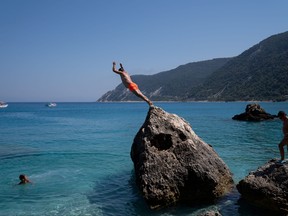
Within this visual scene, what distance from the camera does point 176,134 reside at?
14164 millimetres

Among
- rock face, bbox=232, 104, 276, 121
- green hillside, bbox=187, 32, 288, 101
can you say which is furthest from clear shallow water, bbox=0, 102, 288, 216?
green hillside, bbox=187, 32, 288, 101

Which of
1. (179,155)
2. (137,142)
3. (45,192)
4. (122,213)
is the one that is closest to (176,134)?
(179,155)

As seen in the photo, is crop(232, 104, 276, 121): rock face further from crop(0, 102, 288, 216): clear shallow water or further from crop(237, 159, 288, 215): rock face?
crop(237, 159, 288, 215): rock face

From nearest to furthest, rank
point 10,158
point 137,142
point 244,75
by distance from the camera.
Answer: point 137,142 → point 10,158 → point 244,75

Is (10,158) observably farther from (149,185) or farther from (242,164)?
(242,164)

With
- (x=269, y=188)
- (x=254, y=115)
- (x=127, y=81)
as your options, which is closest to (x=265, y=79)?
(x=254, y=115)

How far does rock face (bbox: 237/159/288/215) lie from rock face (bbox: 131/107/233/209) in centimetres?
140

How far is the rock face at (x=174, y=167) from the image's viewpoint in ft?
41.6

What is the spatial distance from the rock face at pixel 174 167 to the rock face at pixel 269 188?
140 cm

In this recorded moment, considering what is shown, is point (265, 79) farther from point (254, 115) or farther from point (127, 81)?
point (127, 81)

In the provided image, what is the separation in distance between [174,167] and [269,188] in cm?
384

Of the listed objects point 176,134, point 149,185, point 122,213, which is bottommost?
point 122,213

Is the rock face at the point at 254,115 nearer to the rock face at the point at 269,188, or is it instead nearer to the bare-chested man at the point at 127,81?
the rock face at the point at 269,188

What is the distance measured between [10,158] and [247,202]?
19.0 m
